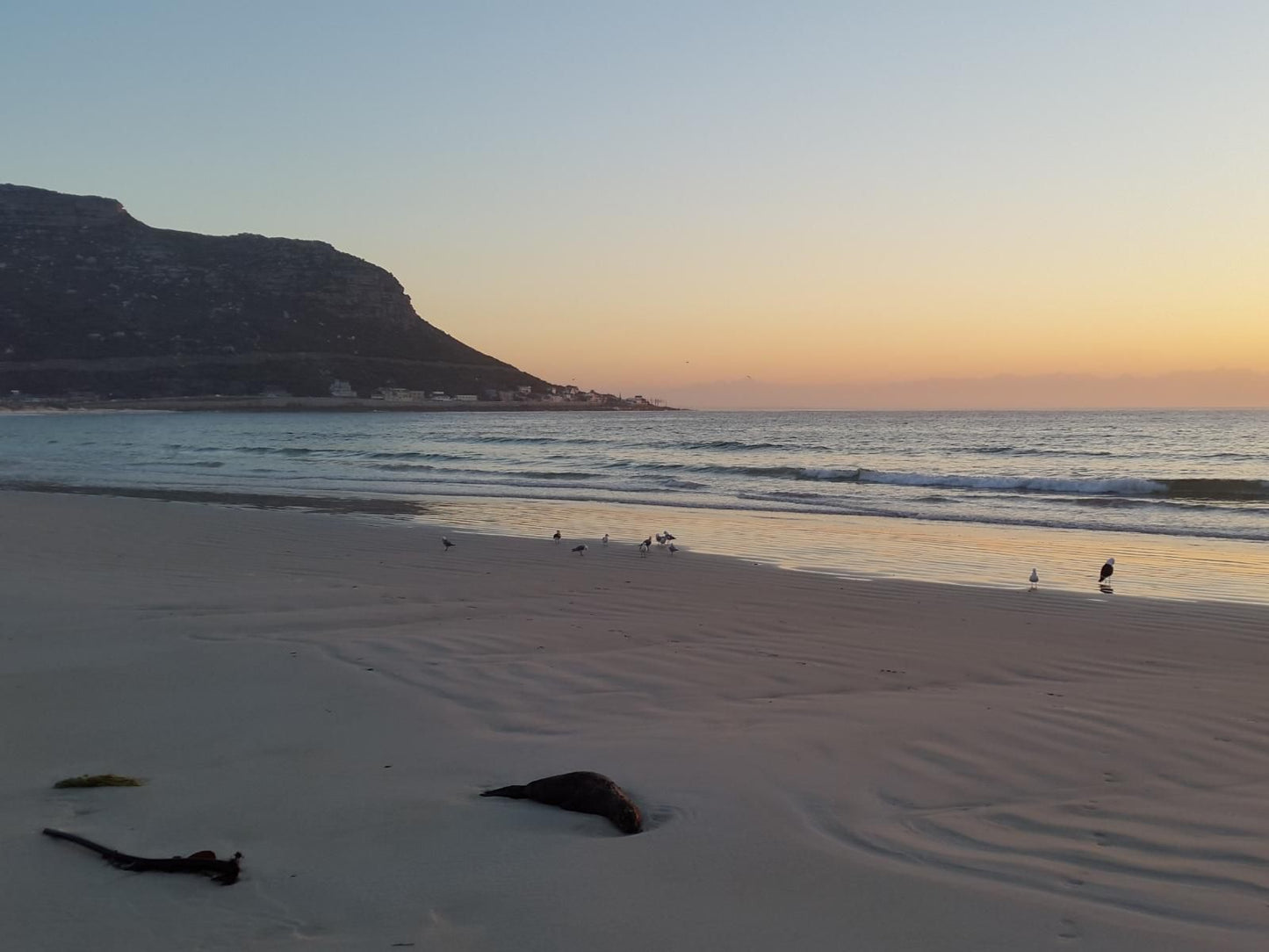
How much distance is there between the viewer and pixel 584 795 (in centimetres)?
395

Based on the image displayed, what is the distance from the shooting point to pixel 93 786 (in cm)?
407

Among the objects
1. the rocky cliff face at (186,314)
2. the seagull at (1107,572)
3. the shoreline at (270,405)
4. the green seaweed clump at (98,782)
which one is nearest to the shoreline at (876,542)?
the seagull at (1107,572)

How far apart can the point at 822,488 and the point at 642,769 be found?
21.2 m

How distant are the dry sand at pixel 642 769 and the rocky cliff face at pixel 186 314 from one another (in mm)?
99615

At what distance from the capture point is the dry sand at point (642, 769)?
303cm

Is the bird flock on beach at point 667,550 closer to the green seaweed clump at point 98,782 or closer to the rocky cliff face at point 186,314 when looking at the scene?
the green seaweed clump at point 98,782

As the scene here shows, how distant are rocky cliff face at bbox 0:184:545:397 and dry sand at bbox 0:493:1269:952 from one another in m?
99.6

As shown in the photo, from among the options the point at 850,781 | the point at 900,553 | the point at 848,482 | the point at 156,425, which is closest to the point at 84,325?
the point at 156,425

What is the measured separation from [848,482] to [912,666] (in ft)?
68.5

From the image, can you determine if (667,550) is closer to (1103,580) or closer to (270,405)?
(1103,580)

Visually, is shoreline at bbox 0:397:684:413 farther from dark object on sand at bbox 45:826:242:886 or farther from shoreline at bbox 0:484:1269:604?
dark object on sand at bbox 45:826:242:886

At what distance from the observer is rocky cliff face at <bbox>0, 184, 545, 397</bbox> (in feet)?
313

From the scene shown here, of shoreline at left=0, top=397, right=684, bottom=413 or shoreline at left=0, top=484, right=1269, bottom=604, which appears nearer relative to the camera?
shoreline at left=0, top=484, right=1269, bottom=604

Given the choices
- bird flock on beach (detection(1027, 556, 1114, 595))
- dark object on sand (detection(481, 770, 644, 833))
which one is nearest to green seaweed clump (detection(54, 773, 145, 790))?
dark object on sand (detection(481, 770, 644, 833))
